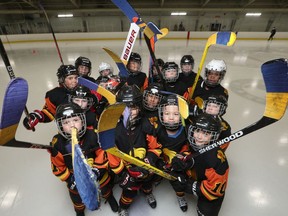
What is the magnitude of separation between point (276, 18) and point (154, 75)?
1420cm

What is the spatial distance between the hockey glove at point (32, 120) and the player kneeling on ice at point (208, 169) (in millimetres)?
1217

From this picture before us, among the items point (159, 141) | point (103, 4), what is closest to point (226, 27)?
point (103, 4)

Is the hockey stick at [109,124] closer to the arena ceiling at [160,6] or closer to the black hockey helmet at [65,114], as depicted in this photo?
the black hockey helmet at [65,114]

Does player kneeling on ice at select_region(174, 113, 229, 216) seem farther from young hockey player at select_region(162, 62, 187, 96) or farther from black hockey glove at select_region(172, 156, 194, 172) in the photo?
young hockey player at select_region(162, 62, 187, 96)

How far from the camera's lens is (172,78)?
1754 mm

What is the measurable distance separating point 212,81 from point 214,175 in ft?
3.29

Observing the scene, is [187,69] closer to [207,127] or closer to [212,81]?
[212,81]

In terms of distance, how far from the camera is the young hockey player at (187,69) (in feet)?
6.48

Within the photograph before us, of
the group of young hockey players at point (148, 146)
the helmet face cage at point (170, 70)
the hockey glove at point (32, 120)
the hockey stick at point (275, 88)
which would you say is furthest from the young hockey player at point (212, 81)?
the hockey glove at point (32, 120)

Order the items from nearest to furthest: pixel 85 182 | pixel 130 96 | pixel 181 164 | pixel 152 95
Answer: pixel 85 182 → pixel 181 164 → pixel 130 96 → pixel 152 95

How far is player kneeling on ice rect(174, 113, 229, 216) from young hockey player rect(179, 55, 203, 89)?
40.8 inches

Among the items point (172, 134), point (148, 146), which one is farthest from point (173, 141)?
point (148, 146)

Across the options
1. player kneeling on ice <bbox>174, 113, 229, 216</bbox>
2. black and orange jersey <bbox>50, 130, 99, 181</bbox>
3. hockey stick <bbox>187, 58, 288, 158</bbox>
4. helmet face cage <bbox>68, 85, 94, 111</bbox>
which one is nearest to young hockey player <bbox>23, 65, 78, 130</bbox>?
helmet face cage <bbox>68, 85, 94, 111</bbox>

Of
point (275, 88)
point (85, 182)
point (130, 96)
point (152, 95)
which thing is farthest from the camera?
point (152, 95)
